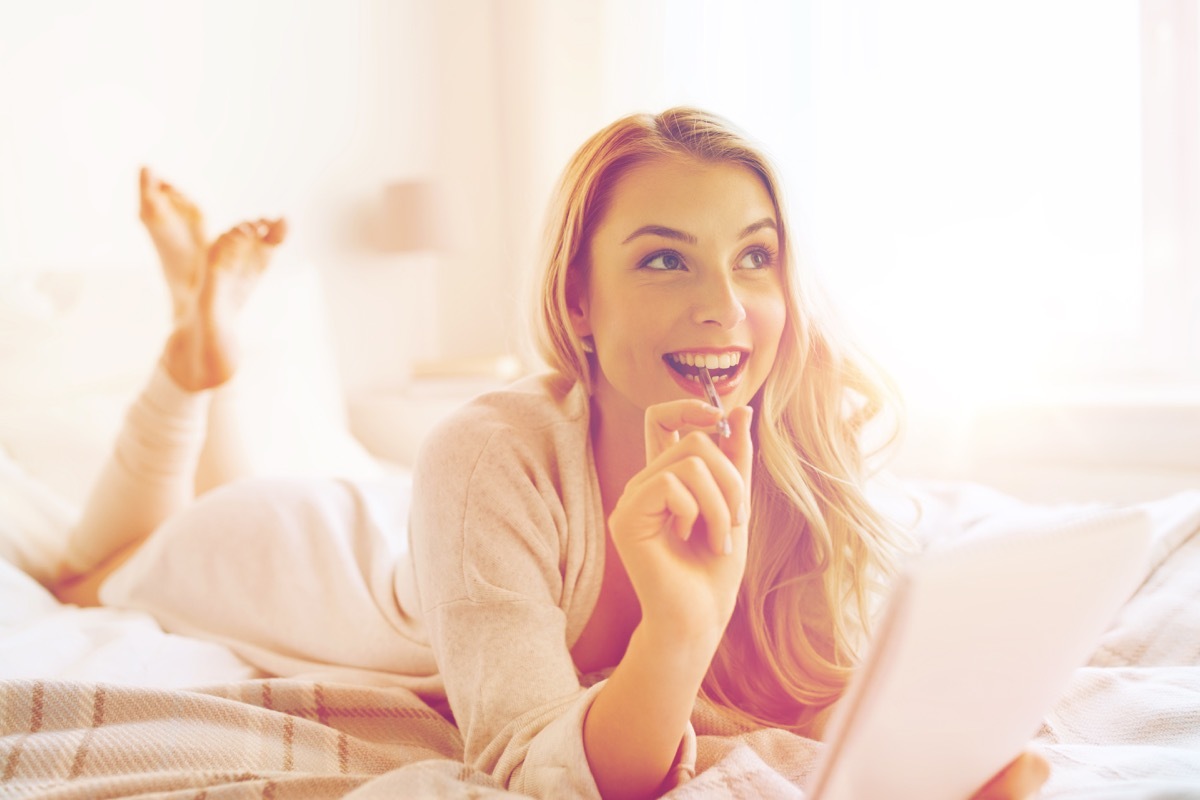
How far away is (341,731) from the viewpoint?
92cm

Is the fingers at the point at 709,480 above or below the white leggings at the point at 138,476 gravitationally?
above

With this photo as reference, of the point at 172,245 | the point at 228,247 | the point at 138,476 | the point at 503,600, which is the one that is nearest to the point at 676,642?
the point at 503,600

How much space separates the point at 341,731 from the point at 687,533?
1.47 feet

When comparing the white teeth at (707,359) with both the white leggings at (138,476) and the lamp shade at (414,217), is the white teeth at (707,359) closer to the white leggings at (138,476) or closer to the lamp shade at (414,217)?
the white leggings at (138,476)

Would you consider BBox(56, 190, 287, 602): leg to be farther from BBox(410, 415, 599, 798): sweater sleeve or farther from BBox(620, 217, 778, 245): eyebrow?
BBox(620, 217, 778, 245): eyebrow

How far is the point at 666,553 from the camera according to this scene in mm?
668

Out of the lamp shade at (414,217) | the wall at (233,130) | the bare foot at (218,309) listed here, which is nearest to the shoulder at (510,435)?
the bare foot at (218,309)

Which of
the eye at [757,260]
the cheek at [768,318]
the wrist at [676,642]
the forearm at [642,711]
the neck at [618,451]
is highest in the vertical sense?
the eye at [757,260]

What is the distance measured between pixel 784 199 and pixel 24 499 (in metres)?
1.27

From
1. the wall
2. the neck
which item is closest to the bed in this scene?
the neck

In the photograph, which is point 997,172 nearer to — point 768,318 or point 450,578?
point 768,318

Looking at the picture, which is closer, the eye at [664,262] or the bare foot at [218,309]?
the eye at [664,262]

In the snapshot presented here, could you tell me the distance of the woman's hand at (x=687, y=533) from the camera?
2.12 feet

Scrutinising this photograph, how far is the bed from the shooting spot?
717mm
